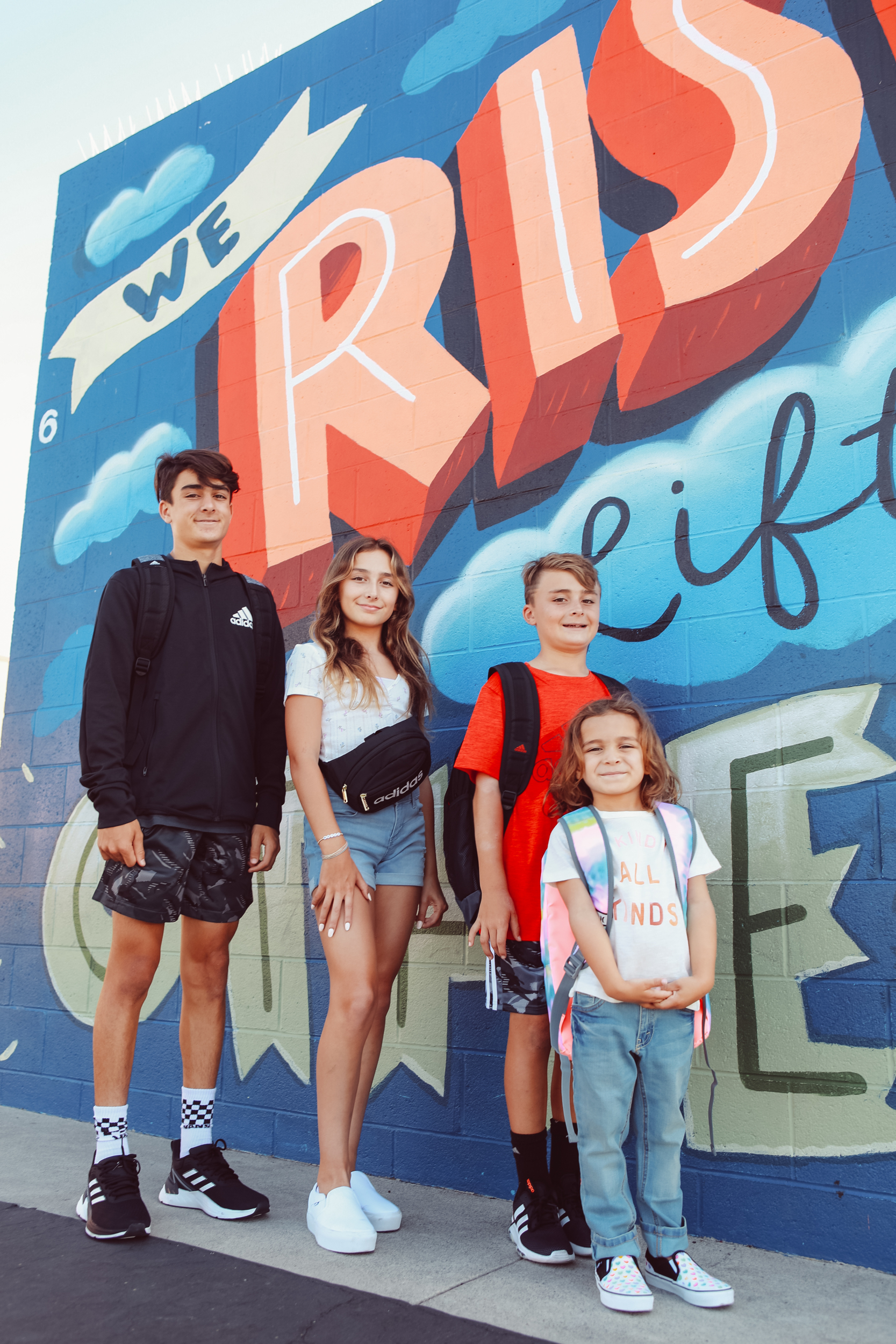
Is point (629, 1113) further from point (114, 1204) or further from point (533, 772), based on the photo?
point (114, 1204)

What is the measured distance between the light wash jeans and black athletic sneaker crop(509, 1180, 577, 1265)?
0.20 metres

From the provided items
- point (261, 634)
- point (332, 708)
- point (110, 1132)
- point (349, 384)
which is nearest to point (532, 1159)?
point (110, 1132)

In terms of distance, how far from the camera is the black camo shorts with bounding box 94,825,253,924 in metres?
2.48

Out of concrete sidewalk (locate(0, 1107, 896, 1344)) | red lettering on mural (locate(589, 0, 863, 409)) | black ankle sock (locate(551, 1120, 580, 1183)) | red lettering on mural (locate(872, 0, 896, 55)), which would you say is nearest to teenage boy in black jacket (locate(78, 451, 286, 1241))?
concrete sidewalk (locate(0, 1107, 896, 1344))

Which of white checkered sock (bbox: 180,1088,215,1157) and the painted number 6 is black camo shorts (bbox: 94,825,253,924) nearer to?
white checkered sock (bbox: 180,1088,215,1157)

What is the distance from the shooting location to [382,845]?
2555mm

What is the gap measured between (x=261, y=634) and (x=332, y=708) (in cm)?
38

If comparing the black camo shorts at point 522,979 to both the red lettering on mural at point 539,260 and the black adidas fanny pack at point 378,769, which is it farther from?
the red lettering on mural at point 539,260

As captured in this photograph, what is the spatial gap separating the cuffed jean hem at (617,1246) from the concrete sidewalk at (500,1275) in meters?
0.09

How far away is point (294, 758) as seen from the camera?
2.53m

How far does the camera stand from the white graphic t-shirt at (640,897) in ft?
6.75

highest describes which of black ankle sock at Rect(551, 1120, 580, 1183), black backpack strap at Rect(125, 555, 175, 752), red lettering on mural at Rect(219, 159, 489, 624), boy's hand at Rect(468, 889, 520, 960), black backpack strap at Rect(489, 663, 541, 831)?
Answer: red lettering on mural at Rect(219, 159, 489, 624)

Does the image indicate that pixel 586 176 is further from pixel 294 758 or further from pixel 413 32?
pixel 294 758

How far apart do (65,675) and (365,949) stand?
2.40 meters
